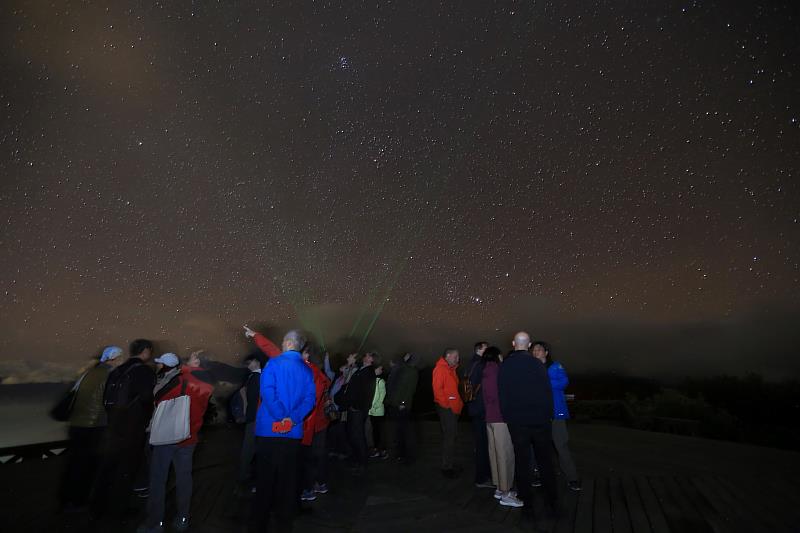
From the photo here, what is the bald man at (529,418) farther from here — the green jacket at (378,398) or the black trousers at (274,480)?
the green jacket at (378,398)

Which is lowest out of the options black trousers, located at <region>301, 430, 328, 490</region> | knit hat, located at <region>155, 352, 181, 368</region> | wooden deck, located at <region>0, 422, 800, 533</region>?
wooden deck, located at <region>0, 422, 800, 533</region>

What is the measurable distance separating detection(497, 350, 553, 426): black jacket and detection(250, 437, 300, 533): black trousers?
7.42ft

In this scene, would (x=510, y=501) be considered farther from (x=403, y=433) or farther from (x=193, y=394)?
(x=193, y=394)

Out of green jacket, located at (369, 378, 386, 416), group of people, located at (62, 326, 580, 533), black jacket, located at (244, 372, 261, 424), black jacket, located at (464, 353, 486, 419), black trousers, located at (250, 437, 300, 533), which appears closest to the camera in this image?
black trousers, located at (250, 437, 300, 533)

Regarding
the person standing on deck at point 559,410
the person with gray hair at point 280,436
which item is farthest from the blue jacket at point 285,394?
the person standing on deck at point 559,410

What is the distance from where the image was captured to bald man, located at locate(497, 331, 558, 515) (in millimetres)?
4762

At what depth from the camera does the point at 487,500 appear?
5723 mm

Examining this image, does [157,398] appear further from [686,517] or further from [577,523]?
[686,517]

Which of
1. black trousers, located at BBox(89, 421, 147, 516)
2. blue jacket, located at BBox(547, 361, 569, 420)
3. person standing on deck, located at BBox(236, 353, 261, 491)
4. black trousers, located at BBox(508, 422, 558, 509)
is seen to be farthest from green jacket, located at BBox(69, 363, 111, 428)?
blue jacket, located at BBox(547, 361, 569, 420)

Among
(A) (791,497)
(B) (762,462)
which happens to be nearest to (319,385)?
(A) (791,497)

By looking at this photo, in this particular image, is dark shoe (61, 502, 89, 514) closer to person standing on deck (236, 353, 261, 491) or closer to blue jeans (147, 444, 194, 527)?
blue jeans (147, 444, 194, 527)

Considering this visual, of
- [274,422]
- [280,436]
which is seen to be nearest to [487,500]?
[280,436]

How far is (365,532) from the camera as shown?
4.69 meters

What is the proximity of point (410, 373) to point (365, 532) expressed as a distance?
11.2 feet
